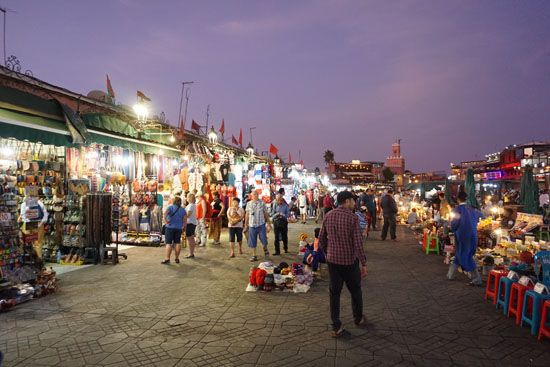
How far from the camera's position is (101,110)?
1068 centimetres

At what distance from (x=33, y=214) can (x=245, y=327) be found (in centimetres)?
671

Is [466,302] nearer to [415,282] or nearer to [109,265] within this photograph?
[415,282]

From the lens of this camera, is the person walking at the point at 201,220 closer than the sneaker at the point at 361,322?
No

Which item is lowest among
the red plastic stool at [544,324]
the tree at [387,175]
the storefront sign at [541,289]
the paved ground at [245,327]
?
the paved ground at [245,327]

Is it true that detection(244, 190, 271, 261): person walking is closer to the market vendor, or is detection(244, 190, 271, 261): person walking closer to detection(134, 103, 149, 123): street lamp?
detection(134, 103, 149, 123): street lamp

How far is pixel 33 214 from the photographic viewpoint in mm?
8875

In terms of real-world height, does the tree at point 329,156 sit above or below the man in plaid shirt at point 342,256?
above

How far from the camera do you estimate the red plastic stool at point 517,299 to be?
5180 mm

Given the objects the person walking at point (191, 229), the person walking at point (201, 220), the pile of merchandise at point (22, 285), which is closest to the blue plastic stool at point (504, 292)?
the person walking at point (191, 229)

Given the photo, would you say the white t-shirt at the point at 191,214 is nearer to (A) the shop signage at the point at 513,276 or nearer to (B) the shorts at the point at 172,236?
(B) the shorts at the point at 172,236

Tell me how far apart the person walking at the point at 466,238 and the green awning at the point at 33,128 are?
837 cm

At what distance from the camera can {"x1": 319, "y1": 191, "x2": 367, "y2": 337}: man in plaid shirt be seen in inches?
191

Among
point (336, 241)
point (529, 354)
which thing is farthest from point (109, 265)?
point (529, 354)

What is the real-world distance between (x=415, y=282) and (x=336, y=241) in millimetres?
3593
